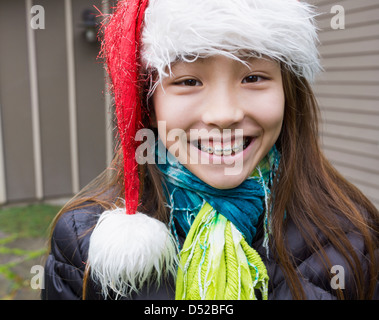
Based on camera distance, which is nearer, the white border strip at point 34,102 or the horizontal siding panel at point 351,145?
the horizontal siding panel at point 351,145

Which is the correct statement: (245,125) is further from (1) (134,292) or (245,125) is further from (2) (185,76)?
(1) (134,292)

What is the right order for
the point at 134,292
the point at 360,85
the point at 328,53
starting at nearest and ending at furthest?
the point at 134,292
the point at 360,85
the point at 328,53

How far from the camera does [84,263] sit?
52.9 inches

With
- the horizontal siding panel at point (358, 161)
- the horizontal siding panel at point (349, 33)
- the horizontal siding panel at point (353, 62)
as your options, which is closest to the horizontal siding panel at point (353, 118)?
the horizontal siding panel at point (358, 161)

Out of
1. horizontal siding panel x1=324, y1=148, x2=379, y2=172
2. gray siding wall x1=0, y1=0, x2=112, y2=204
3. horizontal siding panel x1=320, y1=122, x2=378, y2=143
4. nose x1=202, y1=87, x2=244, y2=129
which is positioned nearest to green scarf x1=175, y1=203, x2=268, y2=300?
nose x1=202, y1=87, x2=244, y2=129

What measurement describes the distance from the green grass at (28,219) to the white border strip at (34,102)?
34cm

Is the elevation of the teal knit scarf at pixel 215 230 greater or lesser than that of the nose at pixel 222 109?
lesser

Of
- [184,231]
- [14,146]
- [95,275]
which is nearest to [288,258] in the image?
[184,231]

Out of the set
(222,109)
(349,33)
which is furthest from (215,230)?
(349,33)

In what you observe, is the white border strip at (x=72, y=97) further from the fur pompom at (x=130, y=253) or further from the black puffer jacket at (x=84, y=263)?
the fur pompom at (x=130, y=253)

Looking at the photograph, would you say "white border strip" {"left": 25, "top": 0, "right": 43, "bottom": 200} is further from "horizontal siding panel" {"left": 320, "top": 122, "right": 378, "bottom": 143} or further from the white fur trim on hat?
the white fur trim on hat

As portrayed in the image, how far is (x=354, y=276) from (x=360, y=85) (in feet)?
8.93

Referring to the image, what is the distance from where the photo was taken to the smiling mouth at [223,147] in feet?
3.91

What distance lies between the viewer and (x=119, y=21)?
1.30m
